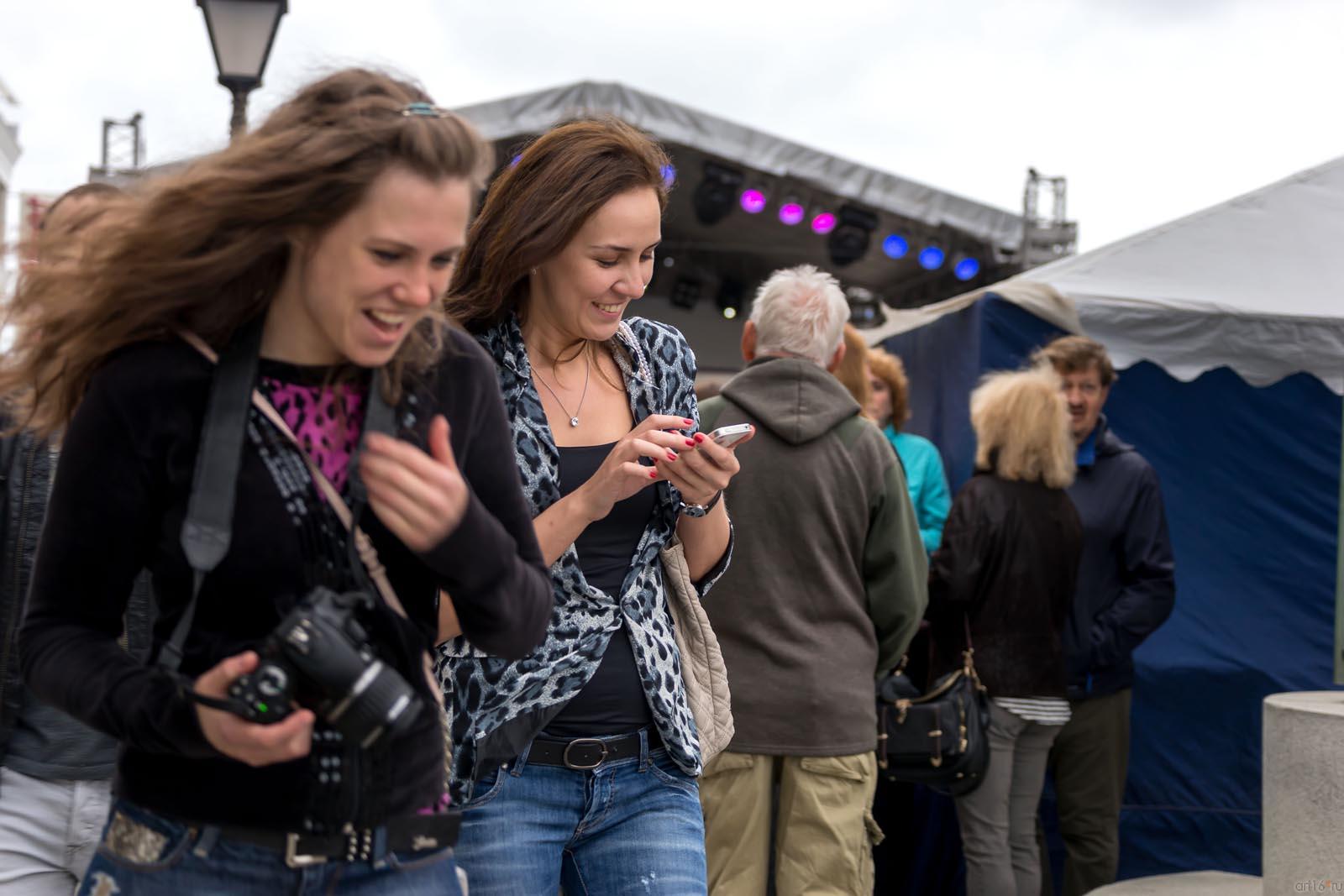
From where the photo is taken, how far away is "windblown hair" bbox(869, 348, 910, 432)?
20.6 ft

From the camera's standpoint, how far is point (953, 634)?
531 cm

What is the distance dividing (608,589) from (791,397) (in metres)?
1.56

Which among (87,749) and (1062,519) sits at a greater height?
(1062,519)

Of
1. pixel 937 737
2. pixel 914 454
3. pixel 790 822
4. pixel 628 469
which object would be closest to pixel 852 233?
pixel 914 454

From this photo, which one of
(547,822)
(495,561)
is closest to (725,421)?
(547,822)

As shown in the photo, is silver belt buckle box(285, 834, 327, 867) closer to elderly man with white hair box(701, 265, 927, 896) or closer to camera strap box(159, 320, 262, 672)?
camera strap box(159, 320, 262, 672)

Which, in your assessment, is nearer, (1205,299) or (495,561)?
(495,561)

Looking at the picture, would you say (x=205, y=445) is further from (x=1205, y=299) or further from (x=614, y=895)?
(x=1205, y=299)

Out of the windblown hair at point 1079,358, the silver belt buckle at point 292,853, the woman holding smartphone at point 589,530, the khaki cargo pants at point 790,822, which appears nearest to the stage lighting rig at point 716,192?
the windblown hair at point 1079,358

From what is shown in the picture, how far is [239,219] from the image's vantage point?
1.61m

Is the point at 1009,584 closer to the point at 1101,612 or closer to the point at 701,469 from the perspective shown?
the point at 1101,612

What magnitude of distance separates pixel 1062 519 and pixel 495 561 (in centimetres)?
401

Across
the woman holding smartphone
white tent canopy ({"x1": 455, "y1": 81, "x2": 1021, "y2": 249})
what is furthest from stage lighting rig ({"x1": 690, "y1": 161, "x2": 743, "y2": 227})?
the woman holding smartphone

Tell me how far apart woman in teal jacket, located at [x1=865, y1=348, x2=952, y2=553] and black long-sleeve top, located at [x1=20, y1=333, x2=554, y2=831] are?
4414 mm
